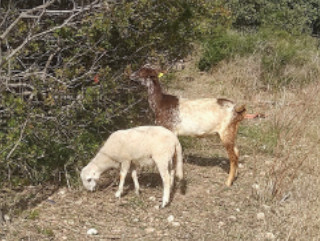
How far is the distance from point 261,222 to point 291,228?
1.36 ft

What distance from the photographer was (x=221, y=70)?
Answer: 37.3 feet

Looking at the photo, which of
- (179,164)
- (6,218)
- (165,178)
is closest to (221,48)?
(179,164)

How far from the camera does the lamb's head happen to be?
5758mm

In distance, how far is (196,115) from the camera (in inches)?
244

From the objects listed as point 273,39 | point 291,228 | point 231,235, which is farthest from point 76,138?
point 273,39

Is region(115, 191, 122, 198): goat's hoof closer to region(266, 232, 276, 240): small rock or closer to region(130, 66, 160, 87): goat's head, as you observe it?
region(130, 66, 160, 87): goat's head

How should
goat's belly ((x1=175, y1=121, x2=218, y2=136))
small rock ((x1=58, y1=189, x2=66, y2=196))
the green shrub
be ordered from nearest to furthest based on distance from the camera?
small rock ((x1=58, y1=189, x2=66, y2=196)), goat's belly ((x1=175, y1=121, x2=218, y2=136)), the green shrub

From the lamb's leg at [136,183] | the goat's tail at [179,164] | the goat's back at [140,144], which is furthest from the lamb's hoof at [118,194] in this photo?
the goat's tail at [179,164]

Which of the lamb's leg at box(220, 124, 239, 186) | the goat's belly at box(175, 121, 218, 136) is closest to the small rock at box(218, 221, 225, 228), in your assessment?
the lamb's leg at box(220, 124, 239, 186)

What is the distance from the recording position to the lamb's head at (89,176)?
227 inches

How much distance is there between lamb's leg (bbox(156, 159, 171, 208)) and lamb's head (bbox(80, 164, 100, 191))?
0.83m

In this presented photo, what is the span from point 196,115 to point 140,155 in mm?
1018

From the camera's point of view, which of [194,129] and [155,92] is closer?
[194,129]

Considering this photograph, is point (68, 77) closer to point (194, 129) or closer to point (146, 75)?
point (146, 75)
